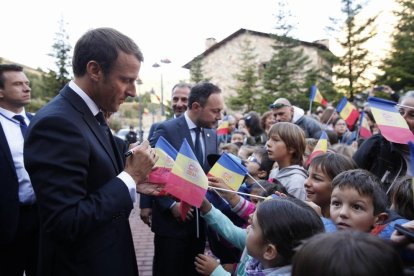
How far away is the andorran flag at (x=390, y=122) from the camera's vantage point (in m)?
2.53

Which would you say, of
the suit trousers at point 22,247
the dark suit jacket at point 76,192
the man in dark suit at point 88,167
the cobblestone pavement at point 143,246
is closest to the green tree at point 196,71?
the cobblestone pavement at point 143,246

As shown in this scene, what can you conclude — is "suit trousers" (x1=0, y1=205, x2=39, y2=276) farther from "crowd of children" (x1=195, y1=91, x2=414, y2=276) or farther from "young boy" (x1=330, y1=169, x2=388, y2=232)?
"young boy" (x1=330, y1=169, x2=388, y2=232)

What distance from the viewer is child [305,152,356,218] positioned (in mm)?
2693

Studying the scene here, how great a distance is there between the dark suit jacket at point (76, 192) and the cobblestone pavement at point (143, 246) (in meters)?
Answer: 2.99

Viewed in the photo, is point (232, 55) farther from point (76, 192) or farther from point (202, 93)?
point (76, 192)

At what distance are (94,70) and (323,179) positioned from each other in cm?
177

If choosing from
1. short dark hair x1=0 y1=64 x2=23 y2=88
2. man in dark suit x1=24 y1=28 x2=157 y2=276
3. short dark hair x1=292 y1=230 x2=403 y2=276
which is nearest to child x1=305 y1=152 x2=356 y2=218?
man in dark suit x1=24 y1=28 x2=157 y2=276

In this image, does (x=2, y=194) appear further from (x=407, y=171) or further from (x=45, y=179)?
(x=407, y=171)

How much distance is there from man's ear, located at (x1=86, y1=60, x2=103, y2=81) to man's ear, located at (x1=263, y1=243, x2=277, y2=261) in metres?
1.21

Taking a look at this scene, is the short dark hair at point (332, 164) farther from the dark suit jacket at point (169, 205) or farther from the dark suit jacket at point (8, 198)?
the dark suit jacket at point (8, 198)

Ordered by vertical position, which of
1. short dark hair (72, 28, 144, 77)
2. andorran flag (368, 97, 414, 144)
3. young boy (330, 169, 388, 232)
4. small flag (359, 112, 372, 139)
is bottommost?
small flag (359, 112, 372, 139)

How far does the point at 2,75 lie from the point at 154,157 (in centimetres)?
224

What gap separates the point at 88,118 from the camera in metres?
1.92

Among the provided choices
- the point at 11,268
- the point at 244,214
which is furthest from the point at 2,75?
the point at 244,214
